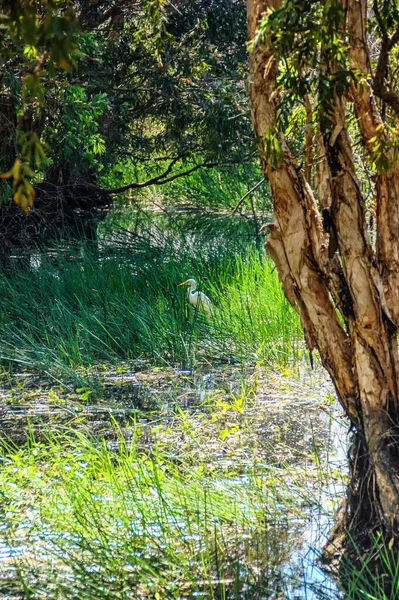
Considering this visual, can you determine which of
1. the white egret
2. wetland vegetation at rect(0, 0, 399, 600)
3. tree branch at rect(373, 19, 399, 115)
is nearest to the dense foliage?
wetland vegetation at rect(0, 0, 399, 600)

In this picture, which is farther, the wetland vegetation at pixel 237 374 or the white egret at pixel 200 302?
the white egret at pixel 200 302

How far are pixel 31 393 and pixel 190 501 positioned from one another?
2.46 meters

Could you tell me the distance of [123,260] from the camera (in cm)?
930

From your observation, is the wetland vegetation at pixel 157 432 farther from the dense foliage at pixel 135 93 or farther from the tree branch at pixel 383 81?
the tree branch at pixel 383 81

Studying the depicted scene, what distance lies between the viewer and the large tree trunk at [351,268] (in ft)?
11.6

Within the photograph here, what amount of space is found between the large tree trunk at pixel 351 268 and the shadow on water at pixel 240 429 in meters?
0.32

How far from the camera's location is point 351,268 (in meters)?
3.57

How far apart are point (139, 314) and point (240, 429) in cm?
239

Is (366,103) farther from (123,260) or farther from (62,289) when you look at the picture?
(123,260)

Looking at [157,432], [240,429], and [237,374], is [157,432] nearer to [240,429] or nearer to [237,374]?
[240,429]

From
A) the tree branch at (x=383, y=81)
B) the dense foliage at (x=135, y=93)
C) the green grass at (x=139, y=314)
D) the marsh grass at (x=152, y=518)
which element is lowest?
the marsh grass at (x=152, y=518)

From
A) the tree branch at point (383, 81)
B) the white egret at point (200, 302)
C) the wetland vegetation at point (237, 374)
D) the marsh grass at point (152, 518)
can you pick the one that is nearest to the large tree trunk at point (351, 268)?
the wetland vegetation at point (237, 374)

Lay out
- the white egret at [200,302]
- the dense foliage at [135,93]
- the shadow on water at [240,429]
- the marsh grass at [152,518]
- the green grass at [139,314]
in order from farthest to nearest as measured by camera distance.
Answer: the dense foliage at [135,93]
the white egret at [200,302]
the green grass at [139,314]
the shadow on water at [240,429]
the marsh grass at [152,518]

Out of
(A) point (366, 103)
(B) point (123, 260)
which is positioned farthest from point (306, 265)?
(B) point (123, 260)
